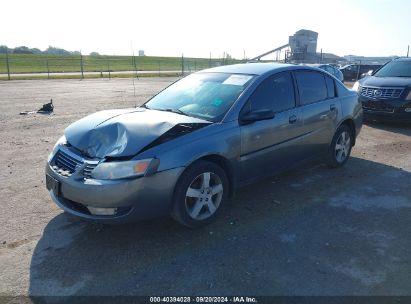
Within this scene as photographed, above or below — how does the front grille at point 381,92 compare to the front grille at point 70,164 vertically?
above

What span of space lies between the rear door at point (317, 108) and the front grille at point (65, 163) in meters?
3.04

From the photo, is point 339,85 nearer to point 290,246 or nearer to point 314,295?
point 290,246

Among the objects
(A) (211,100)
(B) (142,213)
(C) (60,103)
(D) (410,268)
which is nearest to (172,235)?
(B) (142,213)

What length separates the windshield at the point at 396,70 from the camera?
10.5m

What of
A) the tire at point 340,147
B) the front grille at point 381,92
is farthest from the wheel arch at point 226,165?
the front grille at point 381,92

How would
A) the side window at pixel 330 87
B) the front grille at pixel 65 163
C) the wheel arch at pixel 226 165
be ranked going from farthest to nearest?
the side window at pixel 330 87 < the wheel arch at pixel 226 165 < the front grille at pixel 65 163

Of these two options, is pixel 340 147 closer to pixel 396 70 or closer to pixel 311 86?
pixel 311 86

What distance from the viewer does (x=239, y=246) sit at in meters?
3.64

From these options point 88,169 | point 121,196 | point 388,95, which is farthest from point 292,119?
point 388,95

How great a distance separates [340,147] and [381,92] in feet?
15.0

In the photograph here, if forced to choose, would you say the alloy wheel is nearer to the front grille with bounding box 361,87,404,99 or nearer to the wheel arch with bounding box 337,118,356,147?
the wheel arch with bounding box 337,118,356,147

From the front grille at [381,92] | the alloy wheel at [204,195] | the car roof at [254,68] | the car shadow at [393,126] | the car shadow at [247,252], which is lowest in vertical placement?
the car shadow at [247,252]

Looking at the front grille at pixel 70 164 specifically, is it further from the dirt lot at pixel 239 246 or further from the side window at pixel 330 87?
the side window at pixel 330 87

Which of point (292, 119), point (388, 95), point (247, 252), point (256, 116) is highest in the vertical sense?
point (256, 116)
